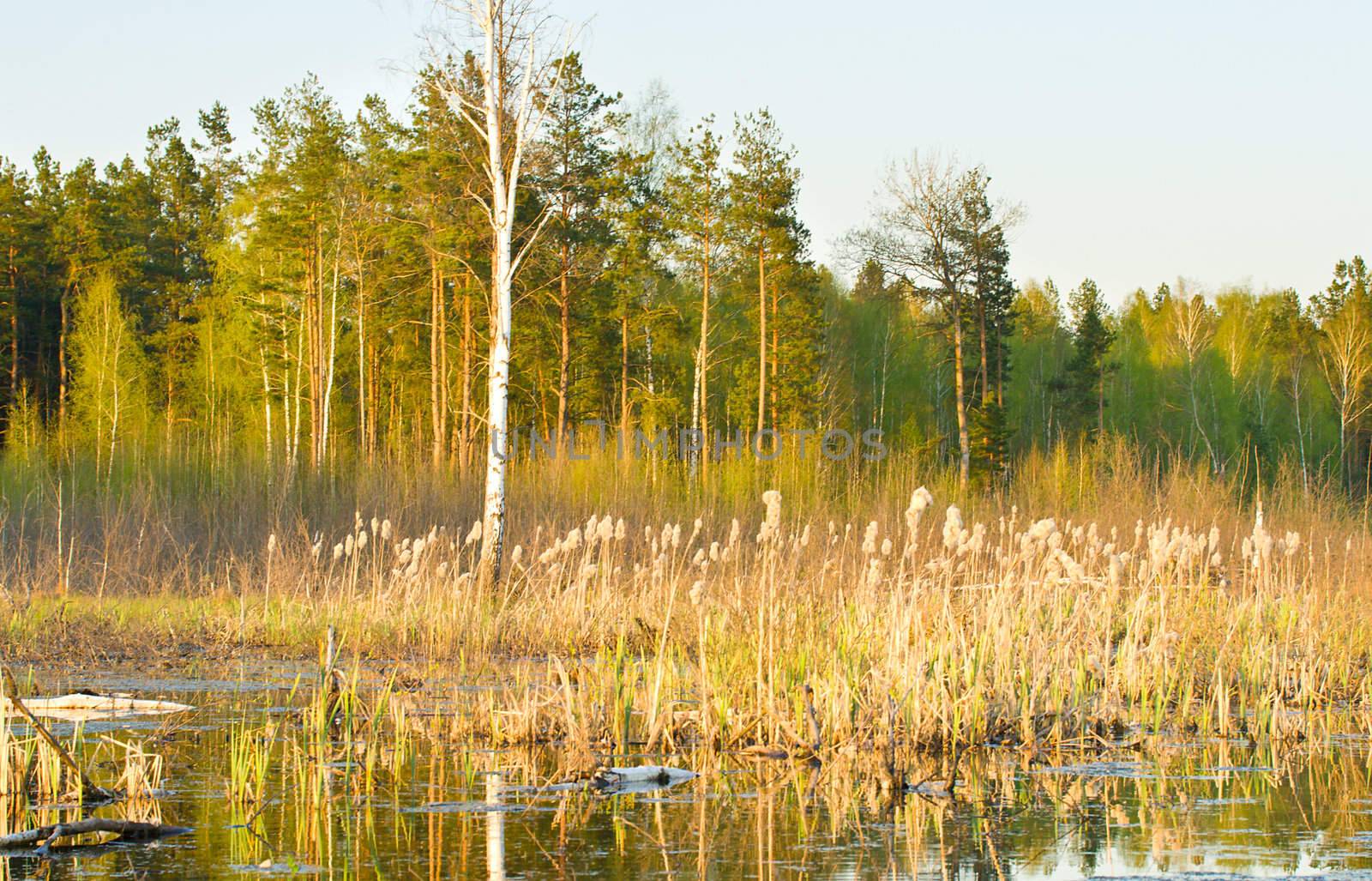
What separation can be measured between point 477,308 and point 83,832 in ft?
102

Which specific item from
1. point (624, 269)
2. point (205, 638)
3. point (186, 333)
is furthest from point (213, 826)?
point (186, 333)

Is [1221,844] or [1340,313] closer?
[1221,844]

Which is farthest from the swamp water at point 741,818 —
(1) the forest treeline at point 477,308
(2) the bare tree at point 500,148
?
(1) the forest treeline at point 477,308

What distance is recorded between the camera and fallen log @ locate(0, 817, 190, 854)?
4348 millimetres

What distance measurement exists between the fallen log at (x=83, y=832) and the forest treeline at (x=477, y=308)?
20.4m

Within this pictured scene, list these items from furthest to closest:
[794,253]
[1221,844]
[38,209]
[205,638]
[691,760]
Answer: [38,209], [794,253], [205,638], [691,760], [1221,844]

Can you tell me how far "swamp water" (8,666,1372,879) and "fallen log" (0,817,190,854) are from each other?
5 centimetres

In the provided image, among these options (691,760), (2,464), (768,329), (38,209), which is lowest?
(691,760)

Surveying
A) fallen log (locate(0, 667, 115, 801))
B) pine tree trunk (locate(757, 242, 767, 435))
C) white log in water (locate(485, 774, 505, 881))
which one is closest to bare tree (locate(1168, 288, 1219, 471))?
pine tree trunk (locate(757, 242, 767, 435))

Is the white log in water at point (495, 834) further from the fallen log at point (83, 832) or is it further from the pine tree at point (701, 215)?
the pine tree at point (701, 215)

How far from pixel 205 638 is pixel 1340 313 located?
55.9m

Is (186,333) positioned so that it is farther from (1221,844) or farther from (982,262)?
(1221,844)

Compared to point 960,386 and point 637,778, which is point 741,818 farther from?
point 960,386

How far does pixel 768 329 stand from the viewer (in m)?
38.0
